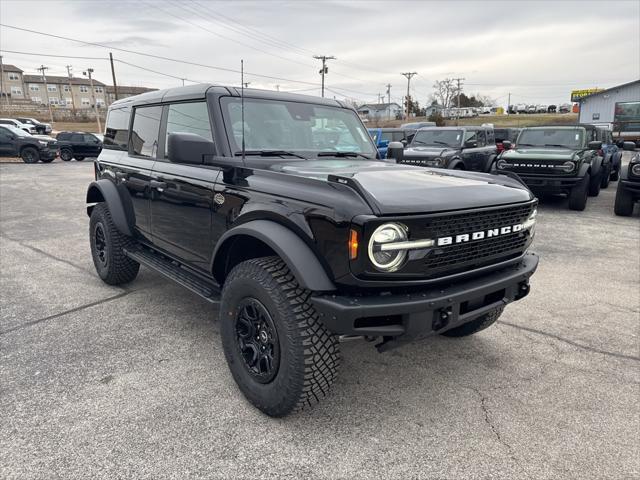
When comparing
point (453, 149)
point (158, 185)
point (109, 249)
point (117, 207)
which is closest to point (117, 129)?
point (117, 207)

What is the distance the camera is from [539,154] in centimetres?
938

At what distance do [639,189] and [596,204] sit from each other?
2.19 metres

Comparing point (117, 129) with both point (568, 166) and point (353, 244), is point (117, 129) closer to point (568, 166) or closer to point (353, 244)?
point (353, 244)

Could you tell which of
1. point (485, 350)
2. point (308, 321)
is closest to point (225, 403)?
point (308, 321)

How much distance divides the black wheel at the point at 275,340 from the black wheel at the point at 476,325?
1.41m

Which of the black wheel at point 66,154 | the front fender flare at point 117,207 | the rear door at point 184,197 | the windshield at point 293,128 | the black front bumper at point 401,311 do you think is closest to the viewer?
the black front bumper at point 401,311

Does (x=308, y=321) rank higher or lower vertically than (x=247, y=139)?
lower

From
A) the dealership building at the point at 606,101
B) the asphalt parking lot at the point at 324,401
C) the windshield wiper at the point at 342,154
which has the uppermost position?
the dealership building at the point at 606,101

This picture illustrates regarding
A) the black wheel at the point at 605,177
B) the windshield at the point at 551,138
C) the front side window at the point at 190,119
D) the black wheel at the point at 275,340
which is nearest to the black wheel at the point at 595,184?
the windshield at the point at 551,138

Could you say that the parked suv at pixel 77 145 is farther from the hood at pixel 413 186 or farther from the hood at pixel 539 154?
the hood at pixel 413 186

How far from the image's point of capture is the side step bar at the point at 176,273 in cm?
311

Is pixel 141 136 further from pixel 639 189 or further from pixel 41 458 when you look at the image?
pixel 639 189

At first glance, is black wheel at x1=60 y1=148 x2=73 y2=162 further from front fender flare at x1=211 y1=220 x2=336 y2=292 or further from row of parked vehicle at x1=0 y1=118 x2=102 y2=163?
front fender flare at x1=211 y1=220 x2=336 y2=292

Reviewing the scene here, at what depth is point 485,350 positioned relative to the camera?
339 cm
